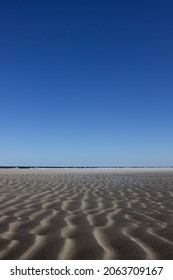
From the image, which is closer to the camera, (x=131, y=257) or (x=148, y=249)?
(x=131, y=257)

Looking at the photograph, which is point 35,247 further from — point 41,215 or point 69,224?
point 41,215

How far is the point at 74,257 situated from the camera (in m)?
4.03

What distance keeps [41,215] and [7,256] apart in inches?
111

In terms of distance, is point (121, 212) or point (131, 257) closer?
point (131, 257)

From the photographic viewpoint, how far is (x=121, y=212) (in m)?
7.23
